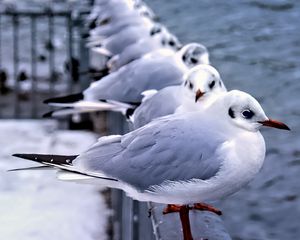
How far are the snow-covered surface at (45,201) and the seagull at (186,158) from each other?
130 cm

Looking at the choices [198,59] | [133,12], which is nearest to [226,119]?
[198,59]

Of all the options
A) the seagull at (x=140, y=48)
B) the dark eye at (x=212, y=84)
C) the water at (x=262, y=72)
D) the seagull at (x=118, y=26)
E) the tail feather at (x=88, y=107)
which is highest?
the dark eye at (x=212, y=84)

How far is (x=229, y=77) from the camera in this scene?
7246 millimetres

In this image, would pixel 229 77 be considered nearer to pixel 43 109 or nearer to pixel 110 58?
pixel 43 109

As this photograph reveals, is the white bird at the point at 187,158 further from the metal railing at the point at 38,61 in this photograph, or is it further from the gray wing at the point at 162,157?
the metal railing at the point at 38,61

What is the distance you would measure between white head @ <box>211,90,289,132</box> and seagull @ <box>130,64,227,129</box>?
0.66 m

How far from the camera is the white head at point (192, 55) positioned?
4.08m

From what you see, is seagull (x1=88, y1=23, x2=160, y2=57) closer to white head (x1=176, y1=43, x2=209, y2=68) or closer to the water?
white head (x1=176, y1=43, x2=209, y2=68)

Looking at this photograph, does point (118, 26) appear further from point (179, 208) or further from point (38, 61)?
point (38, 61)

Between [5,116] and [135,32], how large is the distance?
1.43 meters

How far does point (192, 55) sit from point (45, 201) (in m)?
1.11

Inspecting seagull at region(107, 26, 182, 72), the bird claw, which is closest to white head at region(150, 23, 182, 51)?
seagull at region(107, 26, 182, 72)

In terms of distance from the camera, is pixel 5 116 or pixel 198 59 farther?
pixel 5 116

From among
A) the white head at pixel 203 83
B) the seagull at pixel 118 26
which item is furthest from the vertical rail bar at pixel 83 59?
the white head at pixel 203 83
